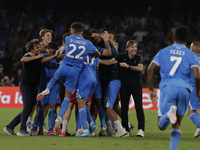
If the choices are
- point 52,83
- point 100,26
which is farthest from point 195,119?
point 100,26

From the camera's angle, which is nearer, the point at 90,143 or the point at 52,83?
the point at 90,143

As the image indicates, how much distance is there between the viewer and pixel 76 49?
9992 millimetres

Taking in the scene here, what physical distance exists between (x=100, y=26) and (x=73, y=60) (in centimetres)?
1555

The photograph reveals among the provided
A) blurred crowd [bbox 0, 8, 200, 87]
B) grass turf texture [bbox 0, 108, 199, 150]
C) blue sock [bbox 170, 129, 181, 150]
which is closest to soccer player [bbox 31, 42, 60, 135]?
grass turf texture [bbox 0, 108, 199, 150]

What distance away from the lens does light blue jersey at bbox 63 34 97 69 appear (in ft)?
32.8

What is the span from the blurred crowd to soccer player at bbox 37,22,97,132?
12.2 meters

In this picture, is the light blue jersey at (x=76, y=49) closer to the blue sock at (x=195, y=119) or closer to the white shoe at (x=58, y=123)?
the white shoe at (x=58, y=123)

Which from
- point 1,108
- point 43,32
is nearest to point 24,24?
point 1,108

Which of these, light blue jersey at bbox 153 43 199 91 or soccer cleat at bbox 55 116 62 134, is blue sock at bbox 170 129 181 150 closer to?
light blue jersey at bbox 153 43 199 91

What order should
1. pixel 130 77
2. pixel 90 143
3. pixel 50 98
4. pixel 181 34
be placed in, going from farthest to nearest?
pixel 50 98, pixel 130 77, pixel 90 143, pixel 181 34

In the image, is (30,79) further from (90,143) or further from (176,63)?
(176,63)

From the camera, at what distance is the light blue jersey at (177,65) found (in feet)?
24.2

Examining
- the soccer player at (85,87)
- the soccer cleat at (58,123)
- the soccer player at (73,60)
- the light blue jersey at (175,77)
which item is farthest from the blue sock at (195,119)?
the light blue jersey at (175,77)

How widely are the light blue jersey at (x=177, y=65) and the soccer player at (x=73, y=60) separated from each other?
9.56ft
